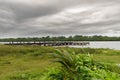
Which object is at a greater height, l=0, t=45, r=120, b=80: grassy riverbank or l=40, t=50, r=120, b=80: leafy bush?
l=40, t=50, r=120, b=80: leafy bush

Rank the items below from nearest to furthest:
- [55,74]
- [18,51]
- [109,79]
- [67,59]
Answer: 1. [109,79]
2. [67,59]
3. [55,74]
4. [18,51]

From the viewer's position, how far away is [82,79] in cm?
657

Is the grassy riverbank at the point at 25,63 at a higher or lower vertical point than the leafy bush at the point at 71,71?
lower

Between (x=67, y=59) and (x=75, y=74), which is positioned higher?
(x=67, y=59)

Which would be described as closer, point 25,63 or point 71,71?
point 71,71

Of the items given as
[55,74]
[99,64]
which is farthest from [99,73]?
[99,64]

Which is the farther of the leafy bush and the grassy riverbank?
the grassy riverbank

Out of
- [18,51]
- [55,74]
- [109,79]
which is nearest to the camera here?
[109,79]

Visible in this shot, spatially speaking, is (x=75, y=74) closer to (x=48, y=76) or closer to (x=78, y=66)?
(x=78, y=66)

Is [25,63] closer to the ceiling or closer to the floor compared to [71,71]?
closer to the floor

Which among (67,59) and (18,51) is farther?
(18,51)

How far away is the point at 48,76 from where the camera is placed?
288 inches

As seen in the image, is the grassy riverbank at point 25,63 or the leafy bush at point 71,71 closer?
the leafy bush at point 71,71

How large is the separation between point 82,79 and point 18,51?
42.7 metres
